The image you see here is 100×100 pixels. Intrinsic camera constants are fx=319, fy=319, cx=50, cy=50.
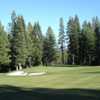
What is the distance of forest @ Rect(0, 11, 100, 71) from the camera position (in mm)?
78438

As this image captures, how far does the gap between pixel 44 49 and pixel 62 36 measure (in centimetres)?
822

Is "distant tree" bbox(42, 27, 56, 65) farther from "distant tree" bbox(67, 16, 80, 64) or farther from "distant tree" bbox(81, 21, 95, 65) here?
"distant tree" bbox(81, 21, 95, 65)

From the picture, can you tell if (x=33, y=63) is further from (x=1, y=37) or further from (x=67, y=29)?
(x=1, y=37)

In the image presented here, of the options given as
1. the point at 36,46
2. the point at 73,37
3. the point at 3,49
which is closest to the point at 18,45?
the point at 3,49

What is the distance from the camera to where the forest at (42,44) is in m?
78.4

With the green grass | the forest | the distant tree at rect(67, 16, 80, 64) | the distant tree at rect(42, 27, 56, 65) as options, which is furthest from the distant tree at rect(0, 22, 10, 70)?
the green grass

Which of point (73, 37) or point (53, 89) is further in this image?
point (73, 37)

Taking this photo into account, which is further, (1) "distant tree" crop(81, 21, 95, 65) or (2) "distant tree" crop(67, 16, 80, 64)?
(2) "distant tree" crop(67, 16, 80, 64)

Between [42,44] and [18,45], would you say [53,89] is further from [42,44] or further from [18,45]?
[42,44]

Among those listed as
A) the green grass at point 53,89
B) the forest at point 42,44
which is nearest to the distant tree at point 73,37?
the forest at point 42,44

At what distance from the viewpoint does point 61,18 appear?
110 meters

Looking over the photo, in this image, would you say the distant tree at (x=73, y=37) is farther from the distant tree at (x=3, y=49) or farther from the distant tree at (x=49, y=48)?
the distant tree at (x=3, y=49)

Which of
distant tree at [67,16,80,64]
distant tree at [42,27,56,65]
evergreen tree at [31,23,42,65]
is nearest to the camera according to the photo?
evergreen tree at [31,23,42,65]

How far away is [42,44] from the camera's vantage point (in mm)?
98812
